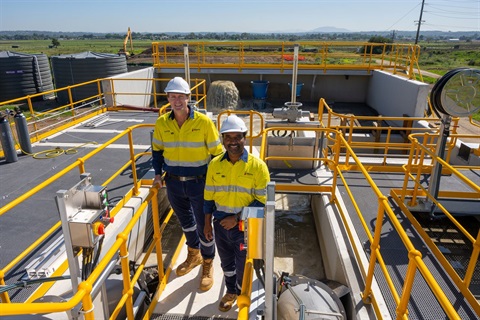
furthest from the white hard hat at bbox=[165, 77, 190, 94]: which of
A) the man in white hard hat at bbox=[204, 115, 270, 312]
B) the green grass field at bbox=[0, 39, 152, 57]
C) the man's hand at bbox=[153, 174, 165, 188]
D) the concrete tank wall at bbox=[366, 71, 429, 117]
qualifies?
the green grass field at bbox=[0, 39, 152, 57]

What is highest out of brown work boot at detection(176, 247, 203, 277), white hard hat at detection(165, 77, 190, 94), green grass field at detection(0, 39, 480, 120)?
white hard hat at detection(165, 77, 190, 94)

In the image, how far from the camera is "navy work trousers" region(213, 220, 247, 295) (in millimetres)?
3336

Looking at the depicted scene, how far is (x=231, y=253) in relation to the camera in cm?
353

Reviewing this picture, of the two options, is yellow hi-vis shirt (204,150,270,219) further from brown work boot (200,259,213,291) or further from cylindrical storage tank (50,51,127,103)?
cylindrical storage tank (50,51,127,103)

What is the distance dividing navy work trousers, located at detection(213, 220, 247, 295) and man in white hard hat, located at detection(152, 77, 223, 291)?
366mm

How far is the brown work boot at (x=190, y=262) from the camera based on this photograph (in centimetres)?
429

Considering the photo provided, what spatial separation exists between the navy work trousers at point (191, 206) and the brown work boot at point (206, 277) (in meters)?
0.08

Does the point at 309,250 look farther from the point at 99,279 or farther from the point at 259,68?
the point at 259,68

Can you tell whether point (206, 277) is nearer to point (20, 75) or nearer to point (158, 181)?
point (158, 181)


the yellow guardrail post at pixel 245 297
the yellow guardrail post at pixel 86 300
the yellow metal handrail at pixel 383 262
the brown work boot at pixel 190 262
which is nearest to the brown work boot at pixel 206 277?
the brown work boot at pixel 190 262

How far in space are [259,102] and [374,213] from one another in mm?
12782

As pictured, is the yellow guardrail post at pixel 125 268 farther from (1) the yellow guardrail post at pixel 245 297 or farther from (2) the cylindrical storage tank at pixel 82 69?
Result: (2) the cylindrical storage tank at pixel 82 69

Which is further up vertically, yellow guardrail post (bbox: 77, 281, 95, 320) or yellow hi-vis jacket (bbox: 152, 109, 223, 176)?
yellow hi-vis jacket (bbox: 152, 109, 223, 176)

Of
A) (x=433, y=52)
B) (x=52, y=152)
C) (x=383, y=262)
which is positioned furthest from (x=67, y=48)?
(x=383, y=262)
